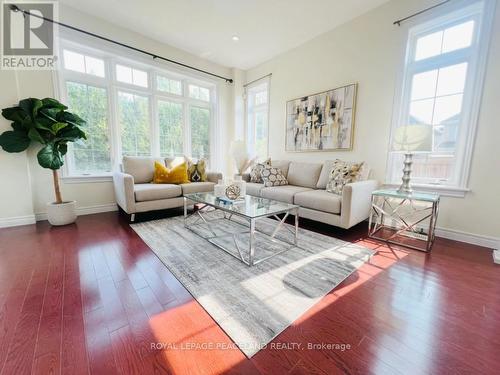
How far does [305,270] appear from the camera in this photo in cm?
172

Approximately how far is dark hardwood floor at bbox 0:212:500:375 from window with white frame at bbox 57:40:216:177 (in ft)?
6.32

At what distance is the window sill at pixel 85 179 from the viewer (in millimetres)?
3078

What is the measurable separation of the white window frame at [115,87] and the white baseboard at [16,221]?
63cm

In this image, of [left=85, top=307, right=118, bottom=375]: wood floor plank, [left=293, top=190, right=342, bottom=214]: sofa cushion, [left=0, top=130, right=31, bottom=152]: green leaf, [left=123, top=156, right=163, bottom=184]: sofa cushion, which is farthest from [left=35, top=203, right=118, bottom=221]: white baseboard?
[left=293, top=190, right=342, bottom=214]: sofa cushion

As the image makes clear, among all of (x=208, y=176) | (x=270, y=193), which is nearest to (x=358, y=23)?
(x=270, y=193)

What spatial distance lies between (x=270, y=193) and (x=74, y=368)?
248 centimetres

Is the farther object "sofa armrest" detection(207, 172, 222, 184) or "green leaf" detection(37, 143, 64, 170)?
"sofa armrest" detection(207, 172, 222, 184)

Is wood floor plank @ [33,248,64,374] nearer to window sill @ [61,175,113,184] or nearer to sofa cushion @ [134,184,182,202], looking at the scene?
sofa cushion @ [134,184,182,202]

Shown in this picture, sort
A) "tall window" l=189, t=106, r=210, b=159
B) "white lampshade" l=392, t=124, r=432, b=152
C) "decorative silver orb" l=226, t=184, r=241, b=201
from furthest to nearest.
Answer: "tall window" l=189, t=106, r=210, b=159, "decorative silver orb" l=226, t=184, r=241, b=201, "white lampshade" l=392, t=124, r=432, b=152

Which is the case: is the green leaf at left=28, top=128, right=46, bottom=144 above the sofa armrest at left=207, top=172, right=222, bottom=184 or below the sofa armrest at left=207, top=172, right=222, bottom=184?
above

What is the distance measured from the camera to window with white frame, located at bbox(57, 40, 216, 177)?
123 inches

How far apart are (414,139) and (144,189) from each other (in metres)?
3.20

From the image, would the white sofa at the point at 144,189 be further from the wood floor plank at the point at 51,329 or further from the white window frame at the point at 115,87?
the wood floor plank at the point at 51,329

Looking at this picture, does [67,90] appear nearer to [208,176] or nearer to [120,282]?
[208,176]
